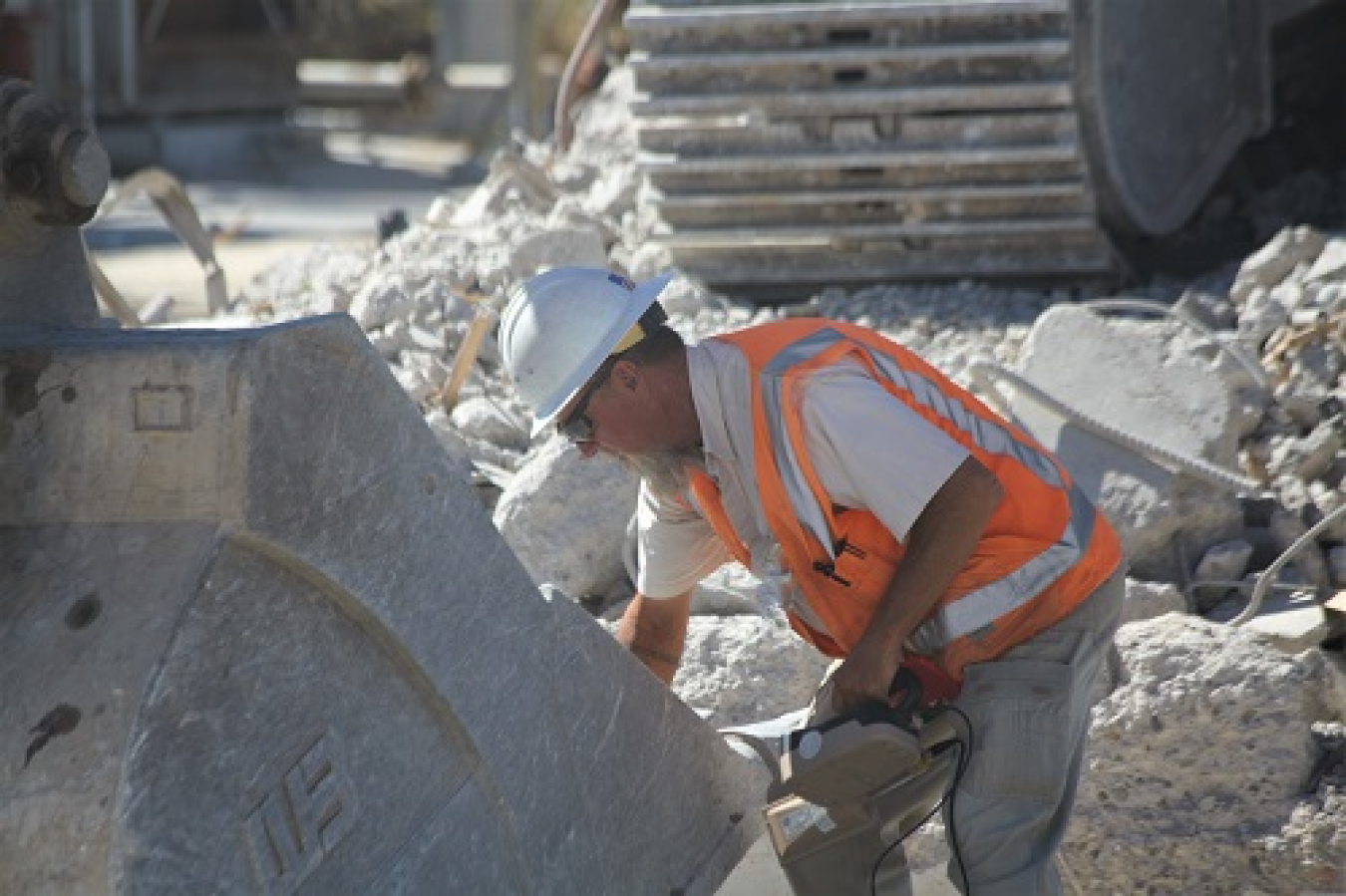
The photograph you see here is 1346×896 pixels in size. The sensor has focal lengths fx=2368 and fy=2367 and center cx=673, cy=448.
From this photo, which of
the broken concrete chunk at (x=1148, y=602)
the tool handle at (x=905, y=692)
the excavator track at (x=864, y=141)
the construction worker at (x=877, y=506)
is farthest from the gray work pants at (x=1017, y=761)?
the excavator track at (x=864, y=141)

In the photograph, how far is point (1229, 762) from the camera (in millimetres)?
5152

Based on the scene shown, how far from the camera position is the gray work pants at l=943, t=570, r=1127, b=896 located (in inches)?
160

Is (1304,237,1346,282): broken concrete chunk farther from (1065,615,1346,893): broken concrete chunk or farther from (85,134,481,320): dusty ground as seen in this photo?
(85,134,481,320): dusty ground

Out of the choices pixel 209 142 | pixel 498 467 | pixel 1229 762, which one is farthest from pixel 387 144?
pixel 1229 762

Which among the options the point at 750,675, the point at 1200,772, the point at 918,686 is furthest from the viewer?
the point at 750,675

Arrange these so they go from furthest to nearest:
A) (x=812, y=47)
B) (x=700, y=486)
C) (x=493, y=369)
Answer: (x=812, y=47), (x=493, y=369), (x=700, y=486)

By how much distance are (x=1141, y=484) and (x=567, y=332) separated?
248 centimetres

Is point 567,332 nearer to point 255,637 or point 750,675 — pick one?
point 255,637

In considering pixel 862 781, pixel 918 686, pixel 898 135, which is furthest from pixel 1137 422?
pixel 862 781

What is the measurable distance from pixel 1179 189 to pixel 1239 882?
399cm

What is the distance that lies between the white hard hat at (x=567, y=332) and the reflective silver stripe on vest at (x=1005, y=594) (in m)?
0.72

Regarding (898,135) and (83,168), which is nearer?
(83,168)

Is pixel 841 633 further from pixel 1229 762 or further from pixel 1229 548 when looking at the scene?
pixel 1229 548

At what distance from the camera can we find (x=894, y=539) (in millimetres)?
3926
